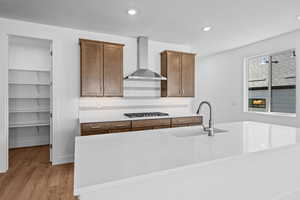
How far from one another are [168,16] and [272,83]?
3.06m

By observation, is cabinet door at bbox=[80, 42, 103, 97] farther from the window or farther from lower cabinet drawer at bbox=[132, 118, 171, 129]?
the window

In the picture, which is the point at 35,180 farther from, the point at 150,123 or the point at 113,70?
the point at 113,70

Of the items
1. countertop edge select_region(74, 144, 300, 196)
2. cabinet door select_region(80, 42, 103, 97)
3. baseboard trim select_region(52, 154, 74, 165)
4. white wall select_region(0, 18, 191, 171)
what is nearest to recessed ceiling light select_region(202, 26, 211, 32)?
cabinet door select_region(80, 42, 103, 97)

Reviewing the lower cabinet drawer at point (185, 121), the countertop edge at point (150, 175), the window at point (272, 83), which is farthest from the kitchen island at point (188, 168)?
the window at point (272, 83)

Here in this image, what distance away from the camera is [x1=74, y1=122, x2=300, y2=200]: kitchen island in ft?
A: 2.47

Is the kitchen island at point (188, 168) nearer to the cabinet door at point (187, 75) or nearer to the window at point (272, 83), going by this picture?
the cabinet door at point (187, 75)

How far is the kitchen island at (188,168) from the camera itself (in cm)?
75

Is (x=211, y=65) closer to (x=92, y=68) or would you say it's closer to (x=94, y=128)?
(x=92, y=68)

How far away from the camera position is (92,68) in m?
3.21

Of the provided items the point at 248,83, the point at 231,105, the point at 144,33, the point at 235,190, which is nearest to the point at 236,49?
the point at 248,83

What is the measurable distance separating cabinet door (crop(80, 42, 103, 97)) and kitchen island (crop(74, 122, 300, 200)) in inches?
77.6

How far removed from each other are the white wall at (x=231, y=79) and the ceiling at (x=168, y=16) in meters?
0.32

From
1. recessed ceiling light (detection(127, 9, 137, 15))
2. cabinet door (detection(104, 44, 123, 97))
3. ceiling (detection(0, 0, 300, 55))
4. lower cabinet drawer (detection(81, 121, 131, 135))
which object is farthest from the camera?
cabinet door (detection(104, 44, 123, 97))

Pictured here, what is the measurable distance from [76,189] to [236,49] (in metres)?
5.23
